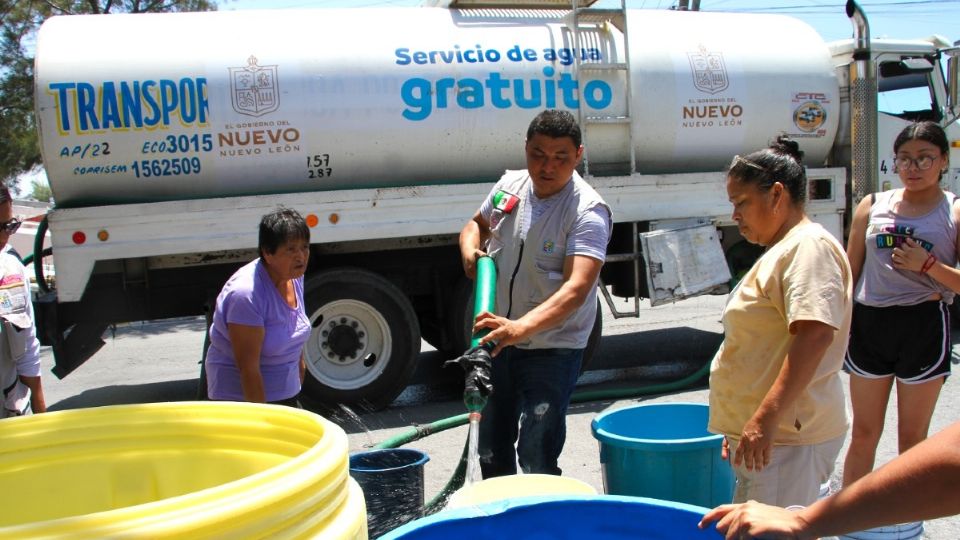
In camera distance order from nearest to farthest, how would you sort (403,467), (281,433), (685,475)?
(281,433), (685,475), (403,467)

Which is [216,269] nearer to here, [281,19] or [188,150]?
[188,150]

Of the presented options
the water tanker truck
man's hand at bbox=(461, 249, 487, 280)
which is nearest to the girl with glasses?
man's hand at bbox=(461, 249, 487, 280)

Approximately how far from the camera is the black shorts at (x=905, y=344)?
3947 mm

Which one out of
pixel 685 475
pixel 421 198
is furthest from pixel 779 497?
pixel 421 198

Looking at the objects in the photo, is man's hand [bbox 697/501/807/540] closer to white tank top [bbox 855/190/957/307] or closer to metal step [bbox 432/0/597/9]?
white tank top [bbox 855/190/957/307]

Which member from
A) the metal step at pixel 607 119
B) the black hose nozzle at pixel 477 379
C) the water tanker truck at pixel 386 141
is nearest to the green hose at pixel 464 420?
the black hose nozzle at pixel 477 379

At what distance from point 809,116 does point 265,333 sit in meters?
5.95

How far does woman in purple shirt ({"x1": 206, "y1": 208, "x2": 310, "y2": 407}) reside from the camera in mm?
3416

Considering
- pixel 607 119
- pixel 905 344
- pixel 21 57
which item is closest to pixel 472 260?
pixel 905 344

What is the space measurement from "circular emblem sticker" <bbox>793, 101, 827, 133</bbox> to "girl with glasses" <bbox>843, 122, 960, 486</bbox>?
3787mm

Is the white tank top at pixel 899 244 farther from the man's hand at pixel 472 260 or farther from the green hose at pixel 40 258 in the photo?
the green hose at pixel 40 258

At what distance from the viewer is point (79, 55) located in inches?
246

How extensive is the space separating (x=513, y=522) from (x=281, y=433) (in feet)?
2.29

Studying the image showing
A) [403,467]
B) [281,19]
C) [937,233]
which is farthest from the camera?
[281,19]
